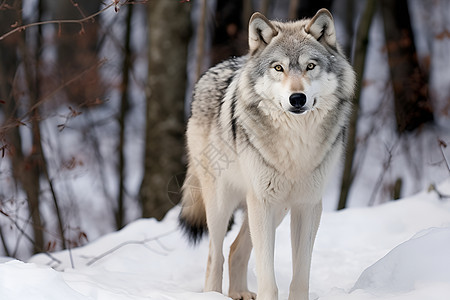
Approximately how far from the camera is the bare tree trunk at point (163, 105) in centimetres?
725

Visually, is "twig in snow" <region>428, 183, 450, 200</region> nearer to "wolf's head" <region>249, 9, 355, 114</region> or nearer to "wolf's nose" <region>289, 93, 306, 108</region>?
"wolf's head" <region>249, 9, 355, 114</region>

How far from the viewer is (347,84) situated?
11.9 ft

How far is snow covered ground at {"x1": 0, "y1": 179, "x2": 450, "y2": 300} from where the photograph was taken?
3.05 metres

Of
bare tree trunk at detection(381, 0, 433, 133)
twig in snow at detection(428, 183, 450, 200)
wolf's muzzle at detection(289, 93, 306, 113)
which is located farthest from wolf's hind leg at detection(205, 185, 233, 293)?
bare tree trunk at detection(381, 0, 433, 133)

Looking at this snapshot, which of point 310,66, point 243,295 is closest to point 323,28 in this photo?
point 310,66

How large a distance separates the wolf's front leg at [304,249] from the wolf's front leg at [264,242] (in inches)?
7.1

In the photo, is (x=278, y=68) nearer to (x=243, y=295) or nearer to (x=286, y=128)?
(x=286, y=128)

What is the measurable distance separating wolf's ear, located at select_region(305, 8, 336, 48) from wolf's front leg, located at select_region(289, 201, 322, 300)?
1069 mm

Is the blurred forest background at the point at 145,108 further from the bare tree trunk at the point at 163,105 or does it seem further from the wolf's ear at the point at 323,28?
the wolf's ear at the point at 323,28

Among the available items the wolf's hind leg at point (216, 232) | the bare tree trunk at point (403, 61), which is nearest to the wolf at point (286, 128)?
Result: the wolf's hind leg at point (216, 232)

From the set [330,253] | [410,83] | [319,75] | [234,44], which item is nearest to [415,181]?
[410,83]

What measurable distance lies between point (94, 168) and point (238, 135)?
8359 mm

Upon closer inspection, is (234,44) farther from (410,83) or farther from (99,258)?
(99,258)

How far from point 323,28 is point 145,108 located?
251 inches
